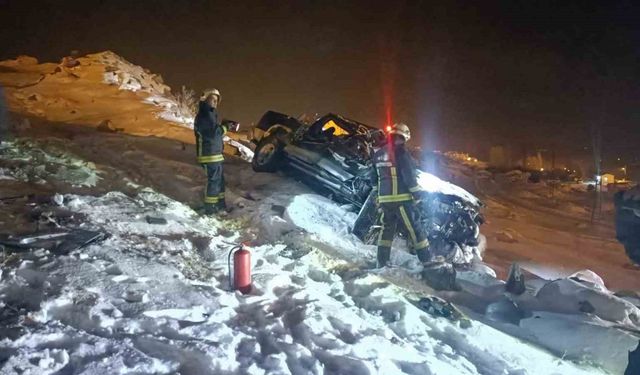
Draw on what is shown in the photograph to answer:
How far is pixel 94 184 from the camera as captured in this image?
759 centimetres

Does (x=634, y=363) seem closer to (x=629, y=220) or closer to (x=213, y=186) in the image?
(x=629, y=220)

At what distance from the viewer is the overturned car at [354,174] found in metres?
7.70

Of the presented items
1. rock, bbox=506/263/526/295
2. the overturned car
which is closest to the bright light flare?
the overturned car

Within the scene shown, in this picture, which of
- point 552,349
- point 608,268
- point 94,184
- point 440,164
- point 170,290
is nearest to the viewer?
point 170,290

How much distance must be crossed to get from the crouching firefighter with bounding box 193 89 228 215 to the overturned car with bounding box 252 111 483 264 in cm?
192

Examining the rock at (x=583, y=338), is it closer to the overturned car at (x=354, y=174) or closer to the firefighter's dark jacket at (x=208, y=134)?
the overturned car at (x=354, y=174)

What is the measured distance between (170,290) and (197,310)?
43 cm

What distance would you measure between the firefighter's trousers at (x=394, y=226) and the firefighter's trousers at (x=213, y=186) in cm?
252

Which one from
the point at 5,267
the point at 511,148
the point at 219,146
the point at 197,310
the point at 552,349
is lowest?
the point at 511,148

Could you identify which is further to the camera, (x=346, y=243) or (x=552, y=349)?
(x=346, y=243)

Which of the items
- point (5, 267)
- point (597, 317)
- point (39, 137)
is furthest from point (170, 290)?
point (39, 137)

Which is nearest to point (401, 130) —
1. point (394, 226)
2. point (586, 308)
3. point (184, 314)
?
point (394, 226)

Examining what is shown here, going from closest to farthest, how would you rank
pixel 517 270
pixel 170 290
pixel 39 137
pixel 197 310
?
pixel 197 310 < pixel 170 290 < pixel 517 270 < pixel 39 137

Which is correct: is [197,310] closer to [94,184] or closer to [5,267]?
[5,267]
